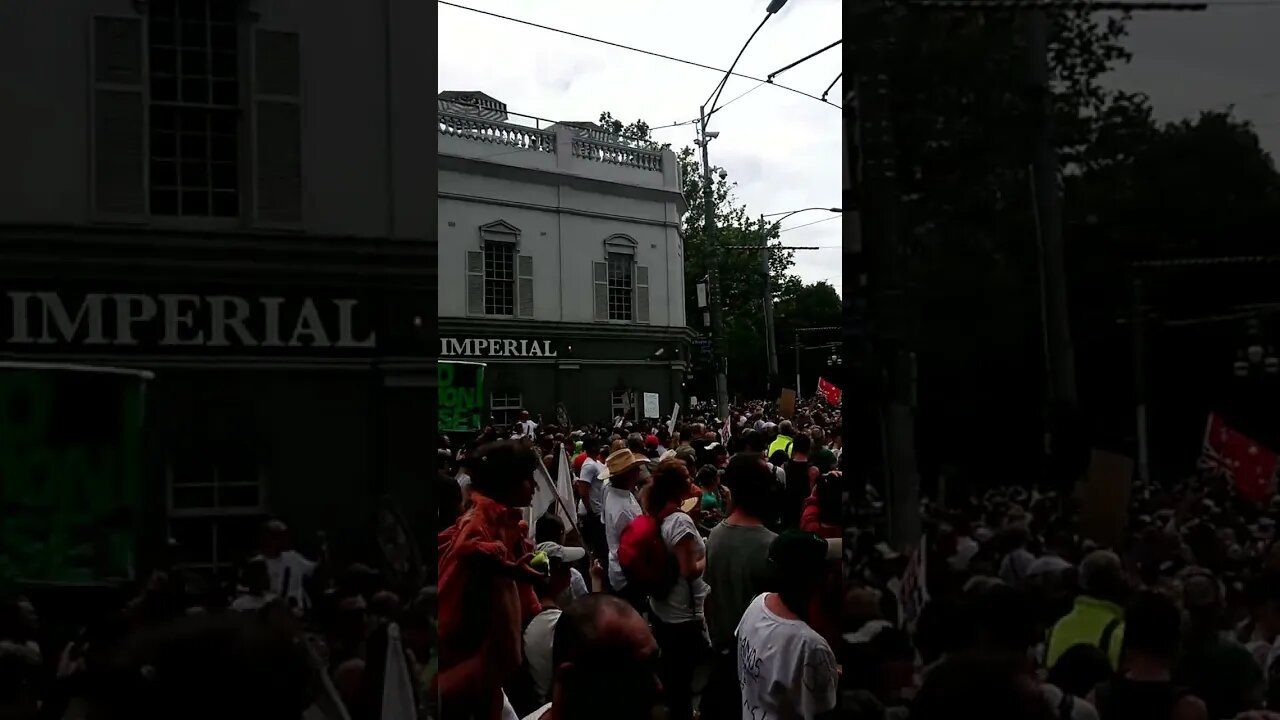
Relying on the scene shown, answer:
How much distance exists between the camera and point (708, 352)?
55.2ft

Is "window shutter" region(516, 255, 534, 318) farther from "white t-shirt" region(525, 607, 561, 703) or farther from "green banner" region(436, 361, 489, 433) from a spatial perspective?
"white t-shirt" region(525, 607, 561, 703)

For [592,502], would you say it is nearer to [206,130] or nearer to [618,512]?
[618,512]

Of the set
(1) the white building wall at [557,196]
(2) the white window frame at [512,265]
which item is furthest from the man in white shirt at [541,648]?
(2) the white window frame at [512,265]

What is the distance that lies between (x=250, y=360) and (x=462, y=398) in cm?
560

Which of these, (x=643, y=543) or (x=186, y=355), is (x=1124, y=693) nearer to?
(x=186, y=355)

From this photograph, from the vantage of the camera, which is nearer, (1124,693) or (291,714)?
(291,714)

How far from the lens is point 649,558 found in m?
5.11

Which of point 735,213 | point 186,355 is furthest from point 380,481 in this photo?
point 735,213

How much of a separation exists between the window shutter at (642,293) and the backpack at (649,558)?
304 inches

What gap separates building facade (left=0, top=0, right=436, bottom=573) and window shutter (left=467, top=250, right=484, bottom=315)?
13.9 meters

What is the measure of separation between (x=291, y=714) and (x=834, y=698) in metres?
2.00

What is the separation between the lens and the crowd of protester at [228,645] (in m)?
1.29

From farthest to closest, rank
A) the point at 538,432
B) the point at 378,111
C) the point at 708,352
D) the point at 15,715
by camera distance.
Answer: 1. the point at 708,352
2. the point at 538,432
3. the point at 378,111
4. the point at 15,715

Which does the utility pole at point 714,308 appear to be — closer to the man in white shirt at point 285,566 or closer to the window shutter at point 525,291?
the window shutter at point 525,291
